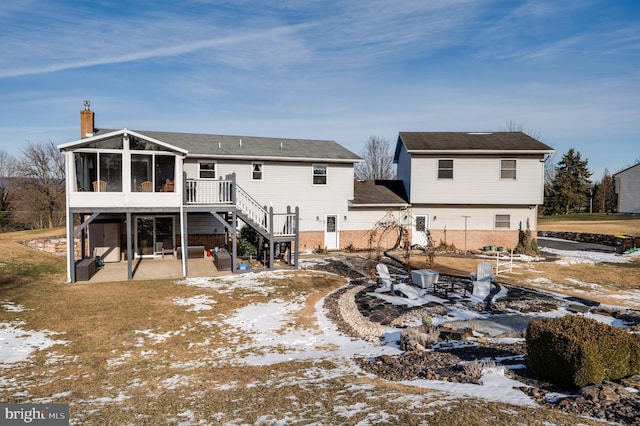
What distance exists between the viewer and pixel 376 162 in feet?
205

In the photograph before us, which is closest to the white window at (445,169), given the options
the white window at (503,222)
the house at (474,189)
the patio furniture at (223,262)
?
the house at (474,189)

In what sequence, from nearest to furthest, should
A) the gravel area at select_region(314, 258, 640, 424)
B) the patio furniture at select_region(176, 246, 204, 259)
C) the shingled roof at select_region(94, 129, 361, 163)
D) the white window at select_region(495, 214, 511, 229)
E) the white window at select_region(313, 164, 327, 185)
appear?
A: 1. the gravel area at select_region(314, 258, 640, 424)
2. the patio furniture at select_region(176, 246, 204, 259)
3. the shingled roof at select_region(94, 129, 361, 163)
4. the white window at select_region(313, 164, 327, 185)
5. the white window at select_region(495, 214, 511, 229)

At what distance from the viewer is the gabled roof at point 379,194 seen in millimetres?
25141

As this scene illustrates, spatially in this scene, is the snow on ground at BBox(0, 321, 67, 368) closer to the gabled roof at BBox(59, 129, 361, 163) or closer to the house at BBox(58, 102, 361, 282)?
the house at BBox(58, 102, 361, 282)

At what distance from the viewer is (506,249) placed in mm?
26141

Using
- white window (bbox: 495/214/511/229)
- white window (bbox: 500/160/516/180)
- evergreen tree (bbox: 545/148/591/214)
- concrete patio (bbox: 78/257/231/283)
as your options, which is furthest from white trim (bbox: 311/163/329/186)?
evergreen tree (bbox: 545/148/591/214)

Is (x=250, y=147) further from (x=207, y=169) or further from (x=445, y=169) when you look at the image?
(x=445, y=169)

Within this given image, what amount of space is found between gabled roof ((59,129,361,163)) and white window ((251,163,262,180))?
1.96 ft

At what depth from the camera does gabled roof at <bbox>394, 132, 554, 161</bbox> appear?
24.8 m

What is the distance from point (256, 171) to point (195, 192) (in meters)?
4.68

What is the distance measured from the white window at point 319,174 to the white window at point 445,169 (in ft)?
24.7

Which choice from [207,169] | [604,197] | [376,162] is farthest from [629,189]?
[207,169]

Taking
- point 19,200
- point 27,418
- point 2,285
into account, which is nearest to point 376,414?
point 27,418

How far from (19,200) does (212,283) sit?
43.9 m
